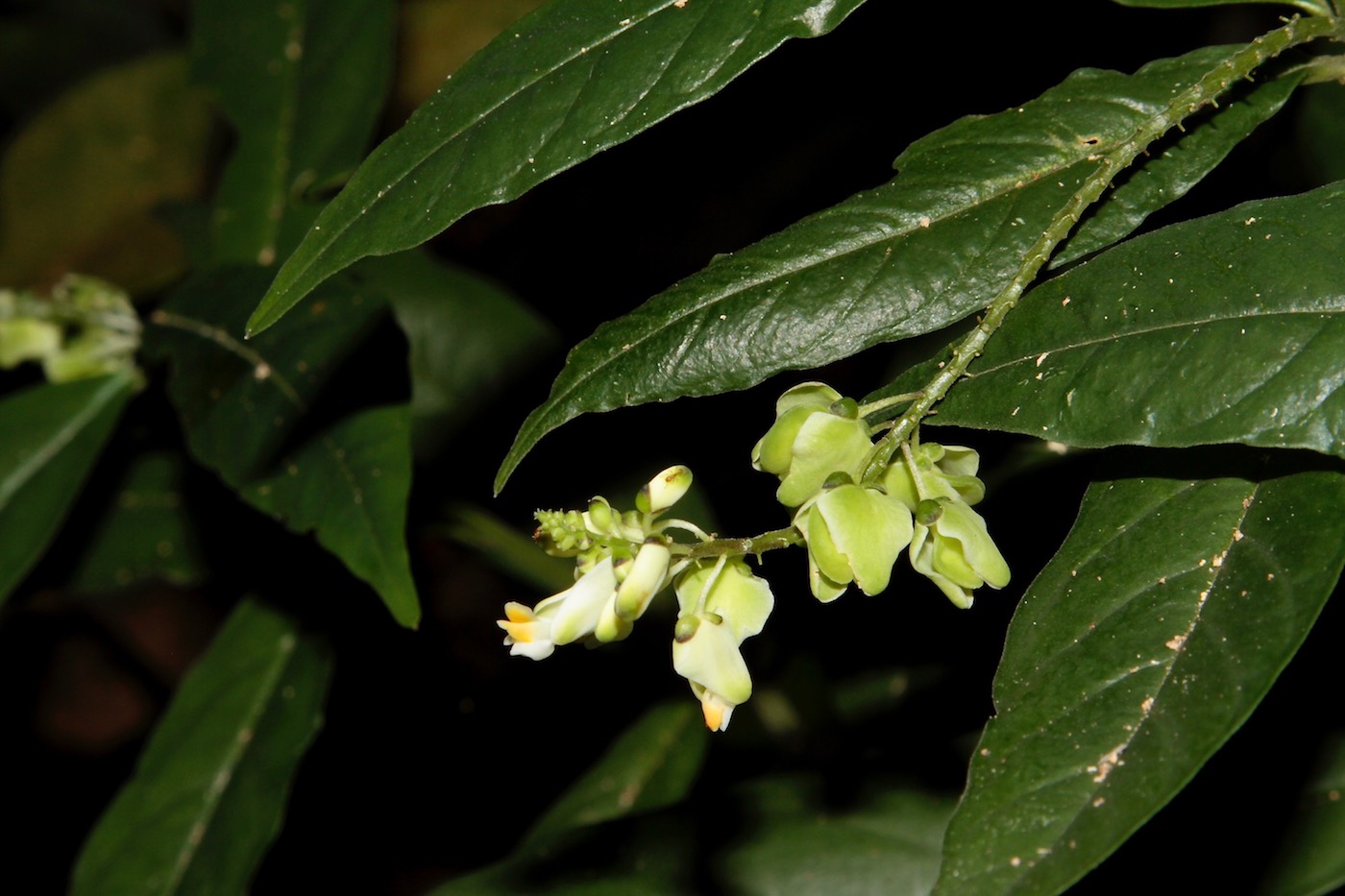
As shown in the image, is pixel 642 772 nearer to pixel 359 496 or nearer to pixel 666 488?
pixel 359 496

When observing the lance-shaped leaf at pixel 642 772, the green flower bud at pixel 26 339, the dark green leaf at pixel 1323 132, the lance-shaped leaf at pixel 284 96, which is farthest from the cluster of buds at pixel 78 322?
the dark green leaf at pixel 1323 132

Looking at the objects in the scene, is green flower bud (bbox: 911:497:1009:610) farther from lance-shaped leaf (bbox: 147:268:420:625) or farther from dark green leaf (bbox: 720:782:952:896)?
dark green leaf (bbox: 720:782:952:896)

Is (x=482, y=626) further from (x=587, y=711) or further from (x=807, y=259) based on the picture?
(x=807, y=259)

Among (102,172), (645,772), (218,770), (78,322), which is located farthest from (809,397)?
(102,172)

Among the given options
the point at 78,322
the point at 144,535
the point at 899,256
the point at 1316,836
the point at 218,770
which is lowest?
the point at 1316,836

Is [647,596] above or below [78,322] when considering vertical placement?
below

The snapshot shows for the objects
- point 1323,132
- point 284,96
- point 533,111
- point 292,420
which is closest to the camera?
point 533,111

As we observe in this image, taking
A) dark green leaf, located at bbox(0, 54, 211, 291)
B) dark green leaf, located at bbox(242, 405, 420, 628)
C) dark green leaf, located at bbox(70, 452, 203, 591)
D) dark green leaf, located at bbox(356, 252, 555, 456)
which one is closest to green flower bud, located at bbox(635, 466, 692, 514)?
dark green leaf, located at bbox(242, 405, 420, 628)

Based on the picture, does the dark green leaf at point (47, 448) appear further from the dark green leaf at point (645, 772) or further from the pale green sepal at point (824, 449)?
the pale green sepal at point (824, 449)
